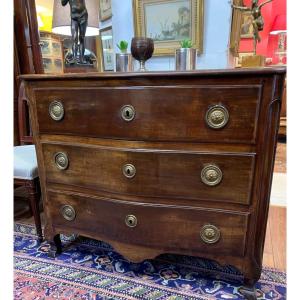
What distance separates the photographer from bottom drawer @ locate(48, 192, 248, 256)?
40.2 inches

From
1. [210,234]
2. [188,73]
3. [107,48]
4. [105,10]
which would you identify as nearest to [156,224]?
[210,234]

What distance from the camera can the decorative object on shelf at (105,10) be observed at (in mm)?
1582

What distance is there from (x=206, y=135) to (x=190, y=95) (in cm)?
16

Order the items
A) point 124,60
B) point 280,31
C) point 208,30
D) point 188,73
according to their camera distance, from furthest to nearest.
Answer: point 280,31 → point 208,30 → point 124,60 → point 188,73

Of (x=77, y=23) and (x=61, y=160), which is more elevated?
(x=77, y=23)

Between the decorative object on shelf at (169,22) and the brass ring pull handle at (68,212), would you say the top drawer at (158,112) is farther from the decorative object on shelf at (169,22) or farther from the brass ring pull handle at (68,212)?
the decorative object on shelf at (169,22)

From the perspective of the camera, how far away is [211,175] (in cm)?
97

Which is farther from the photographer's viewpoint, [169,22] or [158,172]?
[169,22]

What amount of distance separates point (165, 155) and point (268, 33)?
291 cm

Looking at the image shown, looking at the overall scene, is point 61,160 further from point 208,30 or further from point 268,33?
point 268,33

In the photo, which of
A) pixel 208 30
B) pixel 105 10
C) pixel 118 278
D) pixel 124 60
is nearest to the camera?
pixel 118 278

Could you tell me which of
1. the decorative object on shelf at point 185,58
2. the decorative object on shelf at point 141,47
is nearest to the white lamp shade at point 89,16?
the decorative object on shelf at point 141,47

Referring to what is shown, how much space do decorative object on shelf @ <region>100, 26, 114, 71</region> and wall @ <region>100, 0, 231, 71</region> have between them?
0.03m

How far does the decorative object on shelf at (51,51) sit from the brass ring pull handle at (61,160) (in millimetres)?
924
